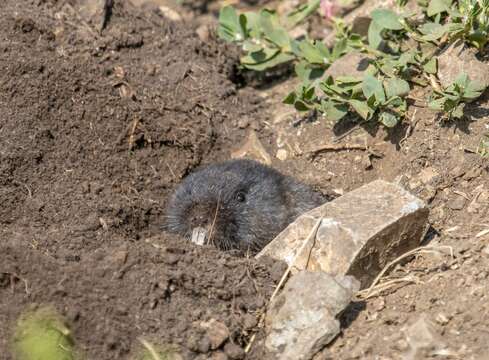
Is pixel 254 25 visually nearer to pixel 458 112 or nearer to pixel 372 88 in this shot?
pixel 372 88

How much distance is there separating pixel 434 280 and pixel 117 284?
1.53 metres

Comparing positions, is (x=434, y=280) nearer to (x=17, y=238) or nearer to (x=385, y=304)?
(x=385, y=304)

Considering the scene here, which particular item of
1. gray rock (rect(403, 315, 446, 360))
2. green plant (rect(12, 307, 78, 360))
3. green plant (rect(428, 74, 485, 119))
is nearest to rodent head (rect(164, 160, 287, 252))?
green plant (rect(428, 74, 485, 119))

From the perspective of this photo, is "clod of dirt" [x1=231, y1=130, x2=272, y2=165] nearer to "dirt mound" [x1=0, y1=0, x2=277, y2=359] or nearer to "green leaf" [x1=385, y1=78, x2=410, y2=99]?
"dirt mound" [x1=0, y1=0, x2=277, y2=359]

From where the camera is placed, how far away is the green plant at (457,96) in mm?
4684

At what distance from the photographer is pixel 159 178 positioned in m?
5.44

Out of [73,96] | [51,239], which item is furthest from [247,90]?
[51,239]

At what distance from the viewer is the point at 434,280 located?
3859mm

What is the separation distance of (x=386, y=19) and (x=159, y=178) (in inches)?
73.2

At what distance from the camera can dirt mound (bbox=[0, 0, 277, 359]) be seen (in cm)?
356

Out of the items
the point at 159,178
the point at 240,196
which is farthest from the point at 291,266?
the point at 159,178

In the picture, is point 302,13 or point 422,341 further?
point 302,13

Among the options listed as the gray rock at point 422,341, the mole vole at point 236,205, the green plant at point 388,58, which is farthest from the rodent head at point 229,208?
the gray rock at point 422,341

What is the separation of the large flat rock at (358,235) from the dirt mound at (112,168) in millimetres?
277
